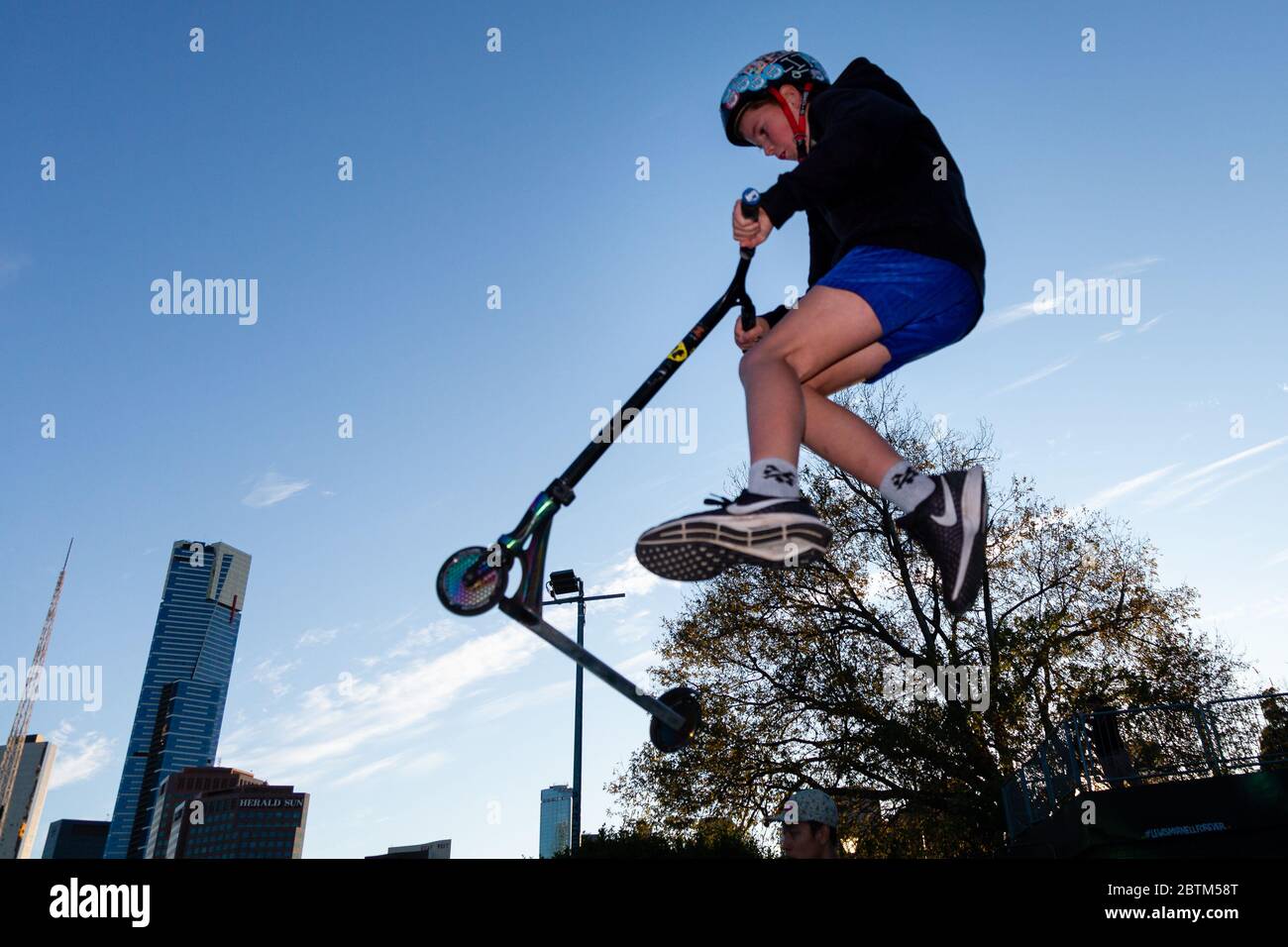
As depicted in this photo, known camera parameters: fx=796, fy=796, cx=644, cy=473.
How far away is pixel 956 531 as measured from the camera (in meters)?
2.97

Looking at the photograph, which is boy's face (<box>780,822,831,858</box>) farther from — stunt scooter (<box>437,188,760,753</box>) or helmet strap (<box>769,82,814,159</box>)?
helmet strap (<box>769,82,814,159</box>)

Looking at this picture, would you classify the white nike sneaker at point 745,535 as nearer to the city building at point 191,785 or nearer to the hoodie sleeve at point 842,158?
the hoodie sleeve at point 842,158

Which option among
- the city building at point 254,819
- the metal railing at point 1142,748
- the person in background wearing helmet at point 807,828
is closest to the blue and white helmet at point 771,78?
the person in background wearing helmet at point 807,828

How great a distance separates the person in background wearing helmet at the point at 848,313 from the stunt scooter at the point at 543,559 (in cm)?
45

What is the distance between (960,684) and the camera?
753 inches

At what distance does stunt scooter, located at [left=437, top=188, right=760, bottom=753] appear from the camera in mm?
3225

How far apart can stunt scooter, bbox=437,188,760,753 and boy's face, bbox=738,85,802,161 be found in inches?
16.9

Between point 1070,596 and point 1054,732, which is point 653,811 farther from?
point 1070,596

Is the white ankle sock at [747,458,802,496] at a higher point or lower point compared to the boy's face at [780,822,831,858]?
higher

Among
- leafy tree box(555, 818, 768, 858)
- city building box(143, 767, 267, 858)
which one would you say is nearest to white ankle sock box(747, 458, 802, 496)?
leafy tree box(555, 818, 768, 858)

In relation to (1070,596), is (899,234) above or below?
below
